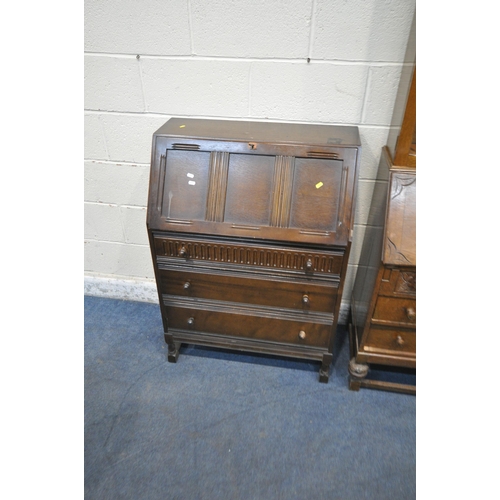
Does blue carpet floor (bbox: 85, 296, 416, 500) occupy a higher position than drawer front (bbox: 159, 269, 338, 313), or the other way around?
drawer front (bbox: 159, 269, 338, 313)

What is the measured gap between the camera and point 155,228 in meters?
1.52

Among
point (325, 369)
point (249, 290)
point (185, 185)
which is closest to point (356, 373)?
point (325, 369)

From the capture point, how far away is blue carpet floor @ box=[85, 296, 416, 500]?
1438mm

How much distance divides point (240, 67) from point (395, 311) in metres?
1.32

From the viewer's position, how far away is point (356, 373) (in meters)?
1.75

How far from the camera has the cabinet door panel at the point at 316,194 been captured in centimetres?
143

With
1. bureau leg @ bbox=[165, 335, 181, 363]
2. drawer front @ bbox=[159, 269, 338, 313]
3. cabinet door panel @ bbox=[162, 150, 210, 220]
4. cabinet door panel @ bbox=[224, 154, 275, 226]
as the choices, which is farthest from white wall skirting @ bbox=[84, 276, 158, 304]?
cabinet door panel @ bbox=[224, 154, 275, 226]

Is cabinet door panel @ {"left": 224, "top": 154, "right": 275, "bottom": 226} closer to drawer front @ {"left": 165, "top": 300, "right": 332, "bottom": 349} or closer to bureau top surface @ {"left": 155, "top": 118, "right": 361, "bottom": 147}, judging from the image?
bureau top surface @ {"left": 155, "top": 118, "right": 361, "bottom": 147}

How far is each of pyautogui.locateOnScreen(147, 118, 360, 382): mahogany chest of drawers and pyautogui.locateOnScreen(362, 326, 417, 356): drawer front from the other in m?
0.18

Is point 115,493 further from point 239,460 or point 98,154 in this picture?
point 98,154

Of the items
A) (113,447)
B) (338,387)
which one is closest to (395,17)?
(338,387)

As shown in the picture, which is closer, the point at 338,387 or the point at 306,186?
the point at 306,186

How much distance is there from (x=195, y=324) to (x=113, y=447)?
0.64m

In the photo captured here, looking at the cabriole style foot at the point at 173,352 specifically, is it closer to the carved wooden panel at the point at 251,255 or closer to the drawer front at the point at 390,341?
the carved wooden panel at the point at 251,255
